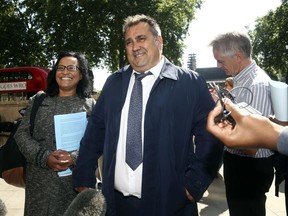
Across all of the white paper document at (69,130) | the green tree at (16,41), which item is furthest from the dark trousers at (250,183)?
the green tree at (16,41)

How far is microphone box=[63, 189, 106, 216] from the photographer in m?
1.22

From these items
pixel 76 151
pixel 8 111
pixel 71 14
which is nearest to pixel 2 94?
pixel 8 111

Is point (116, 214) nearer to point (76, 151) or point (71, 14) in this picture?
point (76, 151)

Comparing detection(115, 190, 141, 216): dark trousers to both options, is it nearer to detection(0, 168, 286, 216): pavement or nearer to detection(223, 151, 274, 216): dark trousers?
detection(223, 151, 274, 216): dark trousers

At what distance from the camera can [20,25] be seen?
92.8ft

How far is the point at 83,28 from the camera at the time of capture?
1008 inches

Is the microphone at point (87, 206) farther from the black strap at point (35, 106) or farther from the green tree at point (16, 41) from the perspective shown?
the green tree at point (16, 41)

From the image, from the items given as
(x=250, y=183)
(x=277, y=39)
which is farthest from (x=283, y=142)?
(x=277, y=39)

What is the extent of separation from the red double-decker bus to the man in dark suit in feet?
63.7

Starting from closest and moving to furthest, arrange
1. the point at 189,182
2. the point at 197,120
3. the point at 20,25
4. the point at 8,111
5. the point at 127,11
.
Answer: the point at 189,182
the point at 197,120
the point at 8,111
the point at 127,11
the point at 20,25

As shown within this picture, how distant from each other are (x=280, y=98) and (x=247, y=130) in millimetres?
365

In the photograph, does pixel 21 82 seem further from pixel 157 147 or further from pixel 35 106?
pixel 157 147

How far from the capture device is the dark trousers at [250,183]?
8.55ft

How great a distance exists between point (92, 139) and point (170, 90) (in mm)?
728
